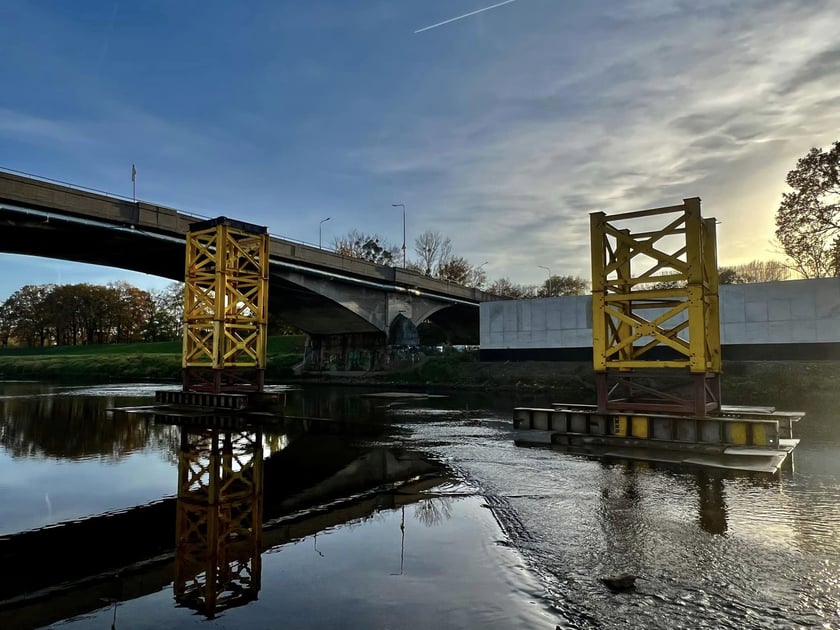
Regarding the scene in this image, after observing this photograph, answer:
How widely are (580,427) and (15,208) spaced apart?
27.9 metres

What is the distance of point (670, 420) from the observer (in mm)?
13367

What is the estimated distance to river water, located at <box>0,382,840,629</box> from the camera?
16.7ft

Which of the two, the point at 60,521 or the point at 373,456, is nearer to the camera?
the point at 60,521

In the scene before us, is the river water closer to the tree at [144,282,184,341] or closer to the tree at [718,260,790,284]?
the tree at [718,260,790,284]

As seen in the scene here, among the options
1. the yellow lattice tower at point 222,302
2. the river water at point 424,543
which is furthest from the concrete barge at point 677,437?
the yellow lattice tower at point 222,302

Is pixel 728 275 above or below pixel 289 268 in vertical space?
above

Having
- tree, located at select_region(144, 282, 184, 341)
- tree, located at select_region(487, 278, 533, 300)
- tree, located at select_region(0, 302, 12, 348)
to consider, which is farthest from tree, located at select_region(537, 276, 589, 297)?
tree, located at select_region(0, 302, 12, 348)

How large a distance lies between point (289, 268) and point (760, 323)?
104ft

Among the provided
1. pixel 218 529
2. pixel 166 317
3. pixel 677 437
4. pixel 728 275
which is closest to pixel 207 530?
pixel 218 529

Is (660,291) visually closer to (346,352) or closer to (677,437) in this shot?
(677,437)

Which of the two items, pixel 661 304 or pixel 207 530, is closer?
pixel 207 530

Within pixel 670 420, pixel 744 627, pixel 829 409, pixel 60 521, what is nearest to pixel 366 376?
pixel 829 409

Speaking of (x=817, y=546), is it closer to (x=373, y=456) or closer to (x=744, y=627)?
(x=744, y=627)

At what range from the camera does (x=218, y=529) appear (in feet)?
24.5
